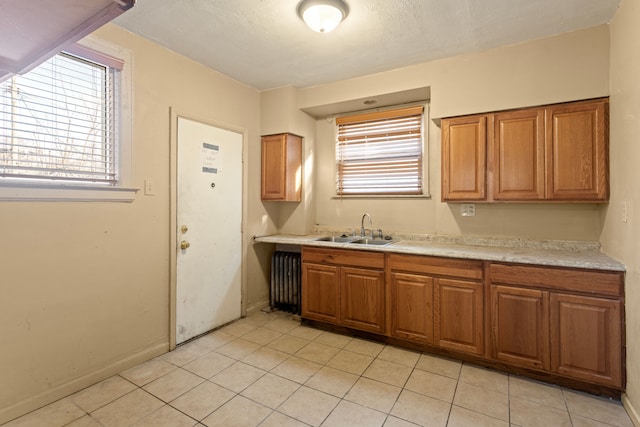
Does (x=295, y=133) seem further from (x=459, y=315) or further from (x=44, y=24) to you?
(x=44, y=24)

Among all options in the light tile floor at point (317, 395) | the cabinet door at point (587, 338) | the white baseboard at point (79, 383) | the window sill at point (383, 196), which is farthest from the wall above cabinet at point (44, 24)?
the window sill at point (383, 196)

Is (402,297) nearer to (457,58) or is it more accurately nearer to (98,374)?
(457,58)

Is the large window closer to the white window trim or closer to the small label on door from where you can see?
the white window trim

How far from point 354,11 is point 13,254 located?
2664mm

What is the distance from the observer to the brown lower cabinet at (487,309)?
6.79 ft

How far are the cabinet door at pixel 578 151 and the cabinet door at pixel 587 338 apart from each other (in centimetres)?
80

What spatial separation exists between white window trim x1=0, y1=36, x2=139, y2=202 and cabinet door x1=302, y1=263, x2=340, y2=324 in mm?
1745

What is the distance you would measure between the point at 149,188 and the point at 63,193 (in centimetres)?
60

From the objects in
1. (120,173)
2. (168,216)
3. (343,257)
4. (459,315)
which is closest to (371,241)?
(343,257)

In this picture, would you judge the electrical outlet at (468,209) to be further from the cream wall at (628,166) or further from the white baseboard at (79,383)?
the white baseboard at (79,383)

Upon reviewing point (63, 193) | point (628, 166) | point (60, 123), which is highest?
point (60, 123)

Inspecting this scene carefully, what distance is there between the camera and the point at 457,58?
2.86 m

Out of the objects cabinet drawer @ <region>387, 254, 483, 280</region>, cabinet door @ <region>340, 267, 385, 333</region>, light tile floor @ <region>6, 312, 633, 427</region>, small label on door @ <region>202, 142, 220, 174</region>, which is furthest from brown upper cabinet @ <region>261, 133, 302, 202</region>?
light tile floor @ <region>6, 312, 633, 427</region>

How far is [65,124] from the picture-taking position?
2.14 m
